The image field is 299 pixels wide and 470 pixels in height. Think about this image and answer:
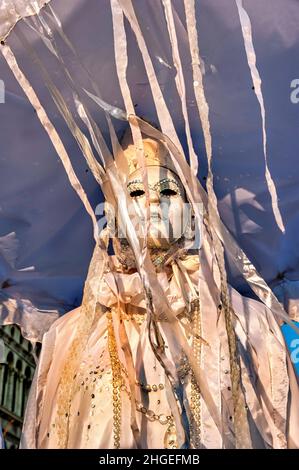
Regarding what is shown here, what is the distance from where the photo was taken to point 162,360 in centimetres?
187

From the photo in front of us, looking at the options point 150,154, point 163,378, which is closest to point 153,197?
point 150,154

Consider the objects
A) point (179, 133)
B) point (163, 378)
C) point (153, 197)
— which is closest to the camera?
point (163, 378)

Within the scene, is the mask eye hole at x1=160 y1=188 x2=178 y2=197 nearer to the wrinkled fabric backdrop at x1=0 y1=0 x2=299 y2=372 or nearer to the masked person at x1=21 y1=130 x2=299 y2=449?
the masked person at x1=21 y1=130 x2=299 y2=449

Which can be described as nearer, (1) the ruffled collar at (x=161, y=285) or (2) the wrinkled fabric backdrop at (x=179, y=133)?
(2) the wrinkled fabric backdrop at (x=179, y=133)

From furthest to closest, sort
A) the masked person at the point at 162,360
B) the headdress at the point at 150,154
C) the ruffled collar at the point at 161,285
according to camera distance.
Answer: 1. the headdress at the point at 150,154
2. the ruffled collar at the point at 161,285
3. the masked person at the point at 162,360

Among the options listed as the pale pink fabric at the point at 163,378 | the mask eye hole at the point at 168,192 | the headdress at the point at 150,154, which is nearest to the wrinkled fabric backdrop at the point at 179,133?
the headdress at the point at 150,154

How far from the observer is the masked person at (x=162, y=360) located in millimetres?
1975

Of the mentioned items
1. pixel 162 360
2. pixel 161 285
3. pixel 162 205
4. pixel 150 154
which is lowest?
pixel 162 360

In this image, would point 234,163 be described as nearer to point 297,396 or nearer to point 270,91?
point 270,91

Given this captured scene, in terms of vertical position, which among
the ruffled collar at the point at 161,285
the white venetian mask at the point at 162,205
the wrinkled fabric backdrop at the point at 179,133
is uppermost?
the wrinkled fabric backdrop at the point at 179,133

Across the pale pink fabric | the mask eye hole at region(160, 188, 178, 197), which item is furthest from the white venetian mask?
the pale pink fabric

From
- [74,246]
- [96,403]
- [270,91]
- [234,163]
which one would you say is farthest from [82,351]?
[270,91]

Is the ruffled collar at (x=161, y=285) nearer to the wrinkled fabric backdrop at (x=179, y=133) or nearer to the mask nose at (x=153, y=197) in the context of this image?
the mask nose at (x=153, y=197)

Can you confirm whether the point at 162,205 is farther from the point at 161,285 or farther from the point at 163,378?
the point at 163,378
